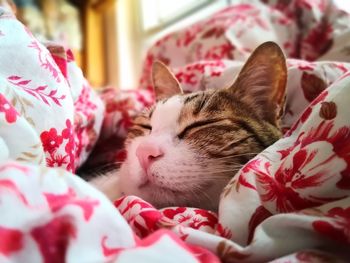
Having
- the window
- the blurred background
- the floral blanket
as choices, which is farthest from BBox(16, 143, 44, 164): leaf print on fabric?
the blurred background

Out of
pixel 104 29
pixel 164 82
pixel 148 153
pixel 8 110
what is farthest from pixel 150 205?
pixel 104 29

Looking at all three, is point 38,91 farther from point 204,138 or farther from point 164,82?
point 164,82

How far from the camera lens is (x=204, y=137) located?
0.63 metres

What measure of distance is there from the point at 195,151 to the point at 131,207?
5.9 inches

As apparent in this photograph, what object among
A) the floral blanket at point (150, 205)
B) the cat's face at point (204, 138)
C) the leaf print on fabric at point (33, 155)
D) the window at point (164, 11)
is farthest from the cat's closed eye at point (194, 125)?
the window at point (164, 11)

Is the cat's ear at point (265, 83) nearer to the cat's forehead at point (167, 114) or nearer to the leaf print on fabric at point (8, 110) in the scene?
the cat's forehead at point (167, 114)

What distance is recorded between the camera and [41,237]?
0.97 feet

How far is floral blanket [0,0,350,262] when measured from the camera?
0.31m

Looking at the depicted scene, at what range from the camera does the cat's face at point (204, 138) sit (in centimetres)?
59

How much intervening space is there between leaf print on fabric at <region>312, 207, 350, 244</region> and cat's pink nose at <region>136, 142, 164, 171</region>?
28 cm

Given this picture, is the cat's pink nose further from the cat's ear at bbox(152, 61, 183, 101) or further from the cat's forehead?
the cat's ear at bbox(152, 61, 183, 101)

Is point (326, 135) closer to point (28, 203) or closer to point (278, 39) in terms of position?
point (28, 203)

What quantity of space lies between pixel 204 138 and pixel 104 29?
276 cm

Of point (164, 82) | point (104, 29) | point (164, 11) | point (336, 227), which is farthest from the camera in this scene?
point (104, 29)
